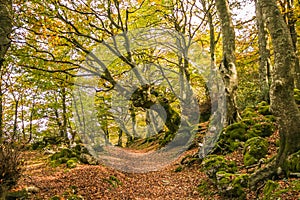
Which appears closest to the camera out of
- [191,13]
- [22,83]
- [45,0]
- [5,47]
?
[5,47]

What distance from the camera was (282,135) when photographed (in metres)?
→ 4.44

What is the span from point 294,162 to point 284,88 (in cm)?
141

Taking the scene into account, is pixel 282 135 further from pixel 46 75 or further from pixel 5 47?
pixel 46 75

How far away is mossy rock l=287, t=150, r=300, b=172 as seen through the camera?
415 cm

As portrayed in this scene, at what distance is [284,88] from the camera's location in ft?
13.9

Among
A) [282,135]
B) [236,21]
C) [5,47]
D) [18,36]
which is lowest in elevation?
[282,135]

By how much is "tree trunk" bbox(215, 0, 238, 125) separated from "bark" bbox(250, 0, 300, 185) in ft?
13.3

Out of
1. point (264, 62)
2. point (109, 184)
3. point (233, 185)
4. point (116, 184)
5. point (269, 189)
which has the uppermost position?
point (264, 62)

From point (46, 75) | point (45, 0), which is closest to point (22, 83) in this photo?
point (46, 75)

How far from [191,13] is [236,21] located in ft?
10.3

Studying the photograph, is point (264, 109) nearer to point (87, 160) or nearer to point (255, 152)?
point (255, 152)

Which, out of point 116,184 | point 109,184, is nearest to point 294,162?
point 109,184

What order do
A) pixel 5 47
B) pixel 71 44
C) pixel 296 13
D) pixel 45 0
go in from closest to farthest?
pixel 5 47, pixel 45 0, pixel 71 44, pixel 296 13

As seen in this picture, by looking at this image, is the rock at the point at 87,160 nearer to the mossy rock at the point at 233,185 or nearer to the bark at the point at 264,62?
the mossy rock at the point at 233,185
